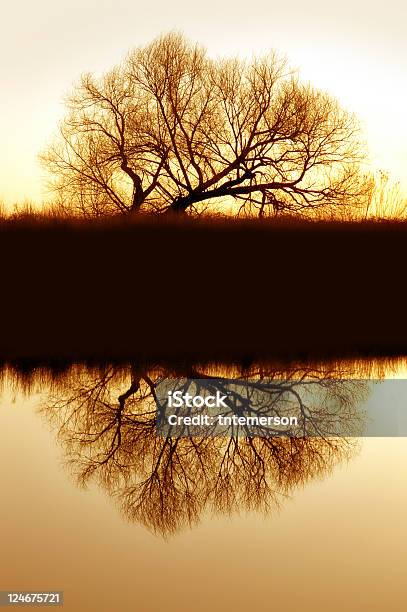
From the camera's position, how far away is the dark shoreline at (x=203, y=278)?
12195mm

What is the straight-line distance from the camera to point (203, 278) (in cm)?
1350

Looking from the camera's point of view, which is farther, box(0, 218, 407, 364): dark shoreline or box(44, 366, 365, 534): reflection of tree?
box(0, 218, 407, 364): dark shoreline

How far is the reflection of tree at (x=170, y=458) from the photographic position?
480 centimetres

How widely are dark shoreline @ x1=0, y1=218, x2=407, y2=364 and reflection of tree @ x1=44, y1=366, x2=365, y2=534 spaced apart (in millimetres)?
4315

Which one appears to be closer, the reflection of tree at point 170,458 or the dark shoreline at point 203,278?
the reflection of tree at point 170,458

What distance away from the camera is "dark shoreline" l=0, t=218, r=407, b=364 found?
40.0ft

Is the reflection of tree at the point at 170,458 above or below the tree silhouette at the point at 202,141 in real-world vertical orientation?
below

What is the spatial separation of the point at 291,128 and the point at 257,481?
14117 millimetres

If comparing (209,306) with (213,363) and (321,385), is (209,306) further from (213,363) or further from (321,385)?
(321,385)

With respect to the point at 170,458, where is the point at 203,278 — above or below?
above

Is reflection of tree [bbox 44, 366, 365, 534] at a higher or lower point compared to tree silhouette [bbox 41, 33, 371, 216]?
lower

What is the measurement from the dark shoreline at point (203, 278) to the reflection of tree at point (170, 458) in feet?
14.2

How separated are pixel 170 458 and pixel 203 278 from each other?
8001mm

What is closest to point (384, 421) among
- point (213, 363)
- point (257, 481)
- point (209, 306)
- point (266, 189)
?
point (257, 481)
